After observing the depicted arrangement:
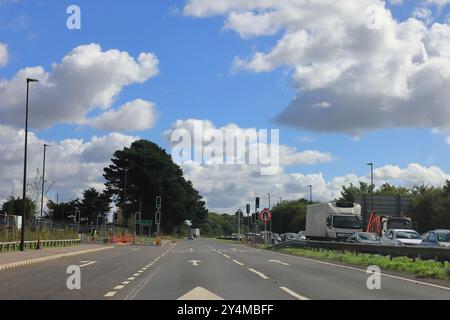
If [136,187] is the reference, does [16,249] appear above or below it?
below

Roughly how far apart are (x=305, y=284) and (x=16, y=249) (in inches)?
1005

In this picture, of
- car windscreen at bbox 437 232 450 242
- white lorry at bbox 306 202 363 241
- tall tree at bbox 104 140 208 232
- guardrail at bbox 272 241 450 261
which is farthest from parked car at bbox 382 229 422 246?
tall tree at bbox 104 140 208 232

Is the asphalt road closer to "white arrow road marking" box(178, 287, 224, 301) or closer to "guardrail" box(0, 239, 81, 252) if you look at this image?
"white arrow road marking" box(178, 287, 224, 301)

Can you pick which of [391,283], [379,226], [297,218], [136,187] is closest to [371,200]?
[379,226]

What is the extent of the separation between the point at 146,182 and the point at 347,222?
78793 mm

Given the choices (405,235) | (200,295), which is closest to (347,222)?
(405,235)

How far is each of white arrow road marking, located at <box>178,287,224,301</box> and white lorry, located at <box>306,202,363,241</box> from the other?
111 feet

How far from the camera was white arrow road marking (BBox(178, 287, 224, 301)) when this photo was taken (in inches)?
549

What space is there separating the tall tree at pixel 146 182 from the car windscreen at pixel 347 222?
74.6 meters

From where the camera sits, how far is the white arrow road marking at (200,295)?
13955 mm

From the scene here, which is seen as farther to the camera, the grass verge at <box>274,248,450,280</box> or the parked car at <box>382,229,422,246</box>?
the parked car at <box>382,229,422,246</box>
